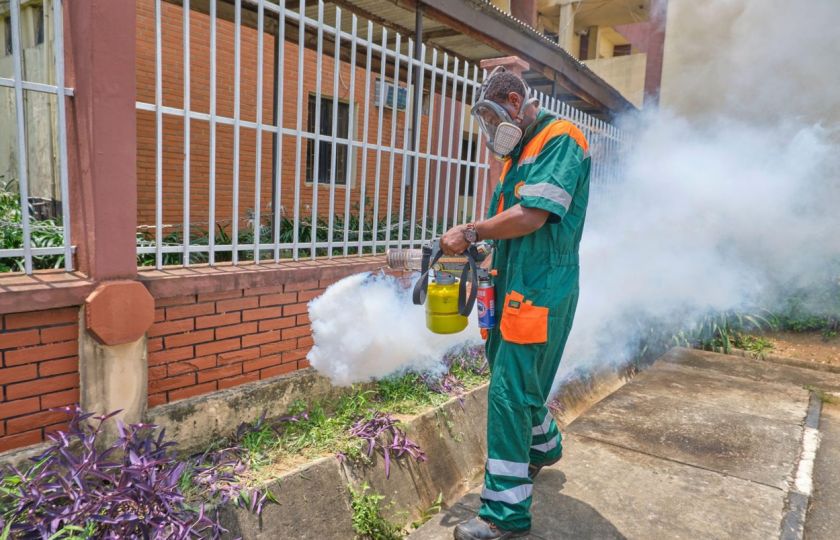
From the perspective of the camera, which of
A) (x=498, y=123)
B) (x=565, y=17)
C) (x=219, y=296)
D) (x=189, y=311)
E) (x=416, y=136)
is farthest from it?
(x=565, y=17)

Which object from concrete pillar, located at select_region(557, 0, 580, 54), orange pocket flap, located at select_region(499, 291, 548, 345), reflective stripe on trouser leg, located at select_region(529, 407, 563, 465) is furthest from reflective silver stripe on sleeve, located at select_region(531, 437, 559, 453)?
concrete pillar, located at select_region(557, 0, 580, 54)

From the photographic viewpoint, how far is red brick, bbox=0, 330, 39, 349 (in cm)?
234

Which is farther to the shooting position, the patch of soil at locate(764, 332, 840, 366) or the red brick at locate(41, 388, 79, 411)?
the patch of soil at locate(764, 332, 840, 366)

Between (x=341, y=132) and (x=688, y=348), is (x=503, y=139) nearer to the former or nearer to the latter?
(x=688, y=348)

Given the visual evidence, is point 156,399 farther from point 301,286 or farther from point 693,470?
point 693,470

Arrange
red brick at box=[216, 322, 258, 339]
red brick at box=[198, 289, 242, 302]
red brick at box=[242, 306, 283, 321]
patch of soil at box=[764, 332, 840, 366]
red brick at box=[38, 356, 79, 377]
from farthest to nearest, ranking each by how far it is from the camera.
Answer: patch of soil at box=[764, 332, 840, 366] → red brick at box=[242, 306, 283, 321] → red brick at box=[216, 322, 258, 339] → red brick at box=[198, 289, 242, 302] → red brick at box=[38, 356, 79, 377]

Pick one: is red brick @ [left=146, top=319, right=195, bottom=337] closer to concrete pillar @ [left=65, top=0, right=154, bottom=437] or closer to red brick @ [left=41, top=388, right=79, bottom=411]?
concrete pillar @ [left=65, top=0, right=154, bottom=437]

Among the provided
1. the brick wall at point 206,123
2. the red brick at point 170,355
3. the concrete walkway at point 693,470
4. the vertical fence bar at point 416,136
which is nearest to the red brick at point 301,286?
the red brick at point 170,355

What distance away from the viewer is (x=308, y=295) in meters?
3.60

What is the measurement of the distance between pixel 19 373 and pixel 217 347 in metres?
0.92

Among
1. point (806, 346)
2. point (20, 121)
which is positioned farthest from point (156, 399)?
point (806, 346)

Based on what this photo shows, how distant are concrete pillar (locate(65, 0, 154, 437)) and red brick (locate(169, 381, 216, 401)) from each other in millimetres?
247

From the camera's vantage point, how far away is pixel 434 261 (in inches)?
112

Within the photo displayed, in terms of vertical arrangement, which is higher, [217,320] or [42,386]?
[217,320]
